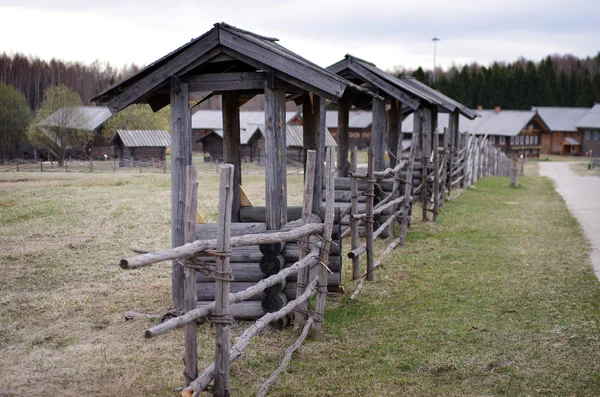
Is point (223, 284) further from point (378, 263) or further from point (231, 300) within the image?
point (378, 263)

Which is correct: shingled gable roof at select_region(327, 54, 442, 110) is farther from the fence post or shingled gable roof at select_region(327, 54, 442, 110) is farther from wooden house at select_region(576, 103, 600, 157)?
wooden house at select_region(576, 103, 600, 157)

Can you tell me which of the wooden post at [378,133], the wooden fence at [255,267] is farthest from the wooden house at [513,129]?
the wooden fence at [255,267]

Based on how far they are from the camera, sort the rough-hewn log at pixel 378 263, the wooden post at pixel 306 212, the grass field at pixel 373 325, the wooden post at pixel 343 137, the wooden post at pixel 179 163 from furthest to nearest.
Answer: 1. the wooden post at pixel 343 137
2. the rough-hewn log at pixel 378 263
3. the wooden post at pixel 179 163
4. the wooden post at pixel 306 212
5. the grass field at pixel 373 325

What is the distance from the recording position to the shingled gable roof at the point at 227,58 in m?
6.93

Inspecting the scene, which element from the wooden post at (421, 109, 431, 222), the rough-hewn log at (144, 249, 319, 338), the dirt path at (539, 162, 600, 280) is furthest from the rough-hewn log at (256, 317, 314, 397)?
the wooden post at (421, 109, 431, 222)

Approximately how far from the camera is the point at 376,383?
548cm

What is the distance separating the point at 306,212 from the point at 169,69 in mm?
2419

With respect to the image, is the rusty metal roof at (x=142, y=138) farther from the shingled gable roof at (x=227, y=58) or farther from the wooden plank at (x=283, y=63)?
the wooden plank at (x=283, y=63)

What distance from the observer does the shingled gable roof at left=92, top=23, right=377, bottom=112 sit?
6926 millimetres

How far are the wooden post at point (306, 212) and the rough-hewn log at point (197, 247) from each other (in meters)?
0.14

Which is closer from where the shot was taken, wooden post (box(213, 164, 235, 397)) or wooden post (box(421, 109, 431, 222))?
wooden post (box(213, 164, 235, 397))

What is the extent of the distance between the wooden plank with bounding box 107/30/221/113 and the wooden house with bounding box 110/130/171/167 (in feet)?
134

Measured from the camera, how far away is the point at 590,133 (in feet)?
208

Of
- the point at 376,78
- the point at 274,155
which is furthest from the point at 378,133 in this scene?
the point at 274,155
